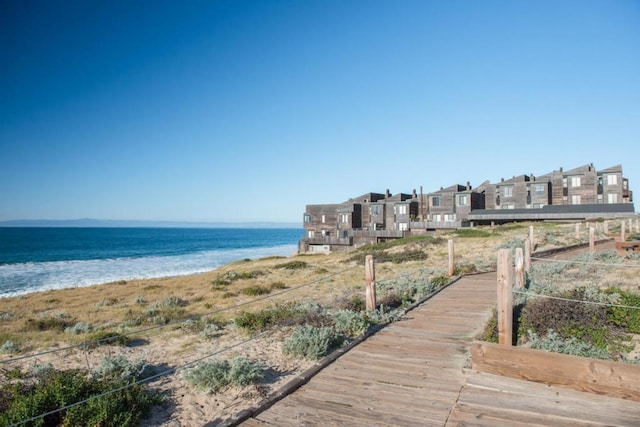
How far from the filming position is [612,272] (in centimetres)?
1276

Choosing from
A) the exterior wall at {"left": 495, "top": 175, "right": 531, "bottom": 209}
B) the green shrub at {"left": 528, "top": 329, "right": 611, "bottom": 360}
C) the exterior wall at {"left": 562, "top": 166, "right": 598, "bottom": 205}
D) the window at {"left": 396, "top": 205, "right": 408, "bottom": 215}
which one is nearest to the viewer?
the green shrub at {"left": 528, "top": 329, "right": 611, "bottom": 360}

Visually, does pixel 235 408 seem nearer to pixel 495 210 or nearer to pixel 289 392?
pixel 289 392

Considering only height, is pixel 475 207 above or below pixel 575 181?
below

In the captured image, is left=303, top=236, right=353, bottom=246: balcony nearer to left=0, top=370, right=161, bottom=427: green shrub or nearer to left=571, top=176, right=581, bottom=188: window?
left=571, top=176, right=581, bottom=188: window

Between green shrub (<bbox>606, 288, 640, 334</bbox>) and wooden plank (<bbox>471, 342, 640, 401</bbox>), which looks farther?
green shrub (<bbox>606, 288, 640, 334</bbox>)

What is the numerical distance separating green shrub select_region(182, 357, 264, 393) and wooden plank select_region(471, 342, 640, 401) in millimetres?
3773

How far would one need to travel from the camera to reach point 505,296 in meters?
6.27

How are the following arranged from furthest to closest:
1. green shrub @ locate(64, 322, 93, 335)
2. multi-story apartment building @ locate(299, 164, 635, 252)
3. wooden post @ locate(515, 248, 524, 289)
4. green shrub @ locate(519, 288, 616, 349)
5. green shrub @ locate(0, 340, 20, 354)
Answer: multi-story apartment building @ locate(299, 164, 635, 252), green shrub @ locate(64, 322, 93, 335), wooden post @ locate(515, 248, 524, 289), green shrub @ locate(0, 340, 20, 354), green shrub @ locate(519, 288, 616, 349)

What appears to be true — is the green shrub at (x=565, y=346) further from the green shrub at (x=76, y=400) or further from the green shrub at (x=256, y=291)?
the green shrub at (x=256, y=291)

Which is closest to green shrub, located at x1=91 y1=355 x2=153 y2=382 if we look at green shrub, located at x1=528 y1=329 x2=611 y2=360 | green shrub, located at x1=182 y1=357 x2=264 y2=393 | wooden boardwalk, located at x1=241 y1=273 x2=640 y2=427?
green shrub, located at x1=182 y1=357 x2=264 y2=393

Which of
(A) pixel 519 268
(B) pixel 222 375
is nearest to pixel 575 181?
(A) pixel 519 268

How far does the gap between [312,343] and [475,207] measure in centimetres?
5544

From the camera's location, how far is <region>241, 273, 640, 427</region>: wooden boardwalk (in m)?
4.43

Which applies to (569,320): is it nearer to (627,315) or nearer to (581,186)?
(627,315)
